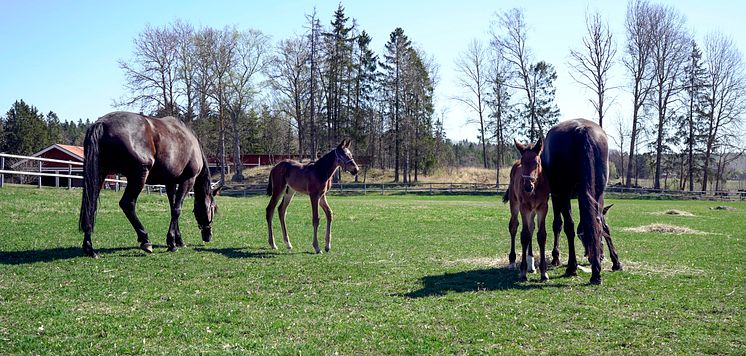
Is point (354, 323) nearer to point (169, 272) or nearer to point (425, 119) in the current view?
point (169, 272)

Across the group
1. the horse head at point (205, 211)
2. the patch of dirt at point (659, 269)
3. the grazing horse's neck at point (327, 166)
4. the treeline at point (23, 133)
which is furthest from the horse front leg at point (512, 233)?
the treeline at point (23, 133)

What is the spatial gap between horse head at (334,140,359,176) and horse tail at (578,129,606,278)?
5.19 meters

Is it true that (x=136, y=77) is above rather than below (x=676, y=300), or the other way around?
above

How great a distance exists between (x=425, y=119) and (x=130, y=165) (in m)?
53.9

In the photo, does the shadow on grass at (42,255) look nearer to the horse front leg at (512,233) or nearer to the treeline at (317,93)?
the horse front leg at (512,233)

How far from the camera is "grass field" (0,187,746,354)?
5.75m

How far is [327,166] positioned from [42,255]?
6.14 meters

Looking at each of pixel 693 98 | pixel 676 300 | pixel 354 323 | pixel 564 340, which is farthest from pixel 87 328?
pixel 693 98

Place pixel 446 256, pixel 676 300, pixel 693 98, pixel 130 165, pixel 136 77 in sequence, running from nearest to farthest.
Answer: pixel 676 300
pixel 130 165
pixel 446 256
pixel 136 77
pixel 693 98

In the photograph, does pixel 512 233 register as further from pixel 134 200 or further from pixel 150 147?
pixel 134 200

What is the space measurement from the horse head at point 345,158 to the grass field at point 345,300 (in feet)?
6.56

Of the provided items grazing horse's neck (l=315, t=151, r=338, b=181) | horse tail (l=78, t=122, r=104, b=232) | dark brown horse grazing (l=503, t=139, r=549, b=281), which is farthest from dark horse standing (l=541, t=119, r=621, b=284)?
horse tail (l=78, t=122, r=104, b=232)

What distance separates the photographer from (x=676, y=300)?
7.86 meters

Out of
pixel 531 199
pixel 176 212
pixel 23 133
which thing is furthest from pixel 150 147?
pixel 23 133
